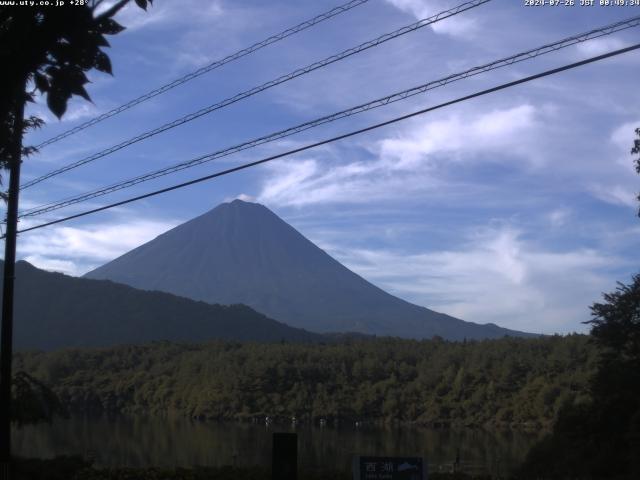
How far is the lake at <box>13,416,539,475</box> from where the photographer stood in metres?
38.2

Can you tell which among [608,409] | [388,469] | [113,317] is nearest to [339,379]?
[608,409]

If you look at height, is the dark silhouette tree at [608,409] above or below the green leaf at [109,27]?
below

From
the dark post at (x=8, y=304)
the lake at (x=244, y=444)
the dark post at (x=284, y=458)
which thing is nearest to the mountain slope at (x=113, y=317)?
the lake at (x=244, y=444)

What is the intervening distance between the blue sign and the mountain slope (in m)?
164

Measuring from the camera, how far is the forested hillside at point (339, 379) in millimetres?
72625

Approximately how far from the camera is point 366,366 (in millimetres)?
89250

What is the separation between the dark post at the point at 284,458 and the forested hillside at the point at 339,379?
57.6m

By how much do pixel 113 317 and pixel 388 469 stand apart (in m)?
179

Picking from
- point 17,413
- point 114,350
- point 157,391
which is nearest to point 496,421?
point 157,391

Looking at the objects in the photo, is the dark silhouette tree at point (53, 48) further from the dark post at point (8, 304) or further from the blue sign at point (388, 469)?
the dark post at point (8, 304)

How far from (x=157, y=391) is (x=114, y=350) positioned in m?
12.4

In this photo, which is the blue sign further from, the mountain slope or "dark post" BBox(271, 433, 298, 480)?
the mountain slope

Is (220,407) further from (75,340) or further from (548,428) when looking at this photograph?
(75,340)

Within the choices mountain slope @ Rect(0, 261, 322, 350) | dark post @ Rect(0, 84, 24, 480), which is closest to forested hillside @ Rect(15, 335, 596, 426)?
dark post @ Rect(0, 84, 24, 480)
